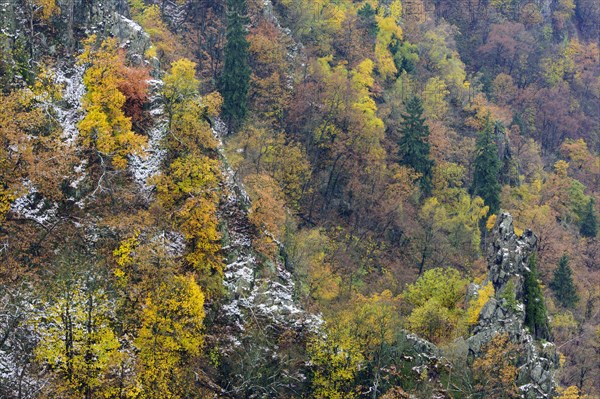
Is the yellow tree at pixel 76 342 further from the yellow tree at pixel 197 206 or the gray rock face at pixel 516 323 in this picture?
the gray rock face at pixel 516 323

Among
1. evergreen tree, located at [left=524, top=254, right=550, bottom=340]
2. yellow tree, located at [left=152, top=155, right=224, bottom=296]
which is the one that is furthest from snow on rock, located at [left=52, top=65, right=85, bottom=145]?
evergreen tree, located at [left=524, top=254, right=550, bottom=340]

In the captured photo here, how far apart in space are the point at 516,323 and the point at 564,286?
30.9 m

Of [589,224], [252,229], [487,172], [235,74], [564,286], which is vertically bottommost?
[589,224]

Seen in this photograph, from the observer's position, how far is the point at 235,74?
78.3m

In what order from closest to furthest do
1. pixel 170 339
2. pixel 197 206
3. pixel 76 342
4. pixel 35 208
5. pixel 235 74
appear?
pixel 76 342, pixel 170 339, pixel 35 208, pixel 197 206, pixel 235 74

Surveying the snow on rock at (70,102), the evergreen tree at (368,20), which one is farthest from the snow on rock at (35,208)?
the evergreen tree at (368,20)

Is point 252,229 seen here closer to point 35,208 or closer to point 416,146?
point 35,208

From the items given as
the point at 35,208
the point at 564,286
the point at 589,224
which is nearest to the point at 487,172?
the point at 564,286

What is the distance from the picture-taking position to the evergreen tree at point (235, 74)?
77.8 metres

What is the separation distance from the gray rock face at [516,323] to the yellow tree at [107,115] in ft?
111

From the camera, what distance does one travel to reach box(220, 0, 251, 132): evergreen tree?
77.8 metres

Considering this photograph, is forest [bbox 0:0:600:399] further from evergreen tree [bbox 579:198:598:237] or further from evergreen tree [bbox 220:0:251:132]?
evergreen tree [bbox 579:198:598:237]

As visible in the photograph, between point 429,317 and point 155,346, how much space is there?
26.2 meters

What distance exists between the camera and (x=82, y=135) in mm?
54938
